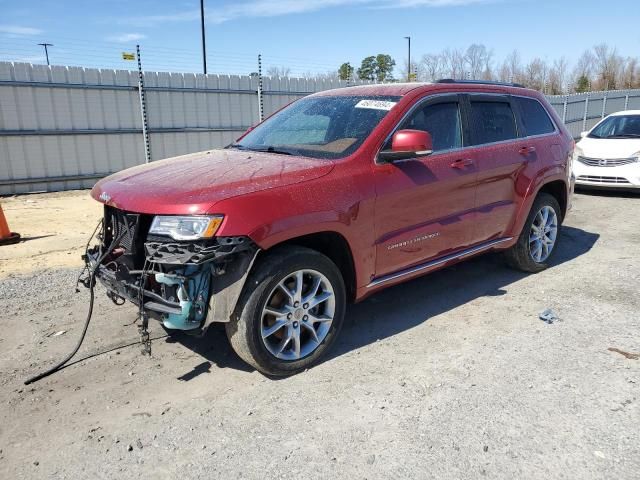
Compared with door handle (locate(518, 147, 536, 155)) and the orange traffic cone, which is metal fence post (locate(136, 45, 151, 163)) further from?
door handle (locate(518, 147, 536, 155))

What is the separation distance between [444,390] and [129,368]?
215cm

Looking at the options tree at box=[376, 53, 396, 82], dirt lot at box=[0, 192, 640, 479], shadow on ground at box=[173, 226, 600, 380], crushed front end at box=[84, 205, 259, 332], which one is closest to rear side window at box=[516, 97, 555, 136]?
shadow on ground at box=[173, 226, 600, 380]

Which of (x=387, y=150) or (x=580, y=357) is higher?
(x=387, y=150)

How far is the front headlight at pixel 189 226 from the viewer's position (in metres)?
3.07

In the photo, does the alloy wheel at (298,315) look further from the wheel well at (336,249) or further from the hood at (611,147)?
the hood at (611,147)

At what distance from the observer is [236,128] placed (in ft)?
45.1

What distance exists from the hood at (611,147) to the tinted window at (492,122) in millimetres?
5672

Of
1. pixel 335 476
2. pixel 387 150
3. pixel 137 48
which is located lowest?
pixel 335 476

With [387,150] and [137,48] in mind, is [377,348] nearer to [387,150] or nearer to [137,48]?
A: [387,150]

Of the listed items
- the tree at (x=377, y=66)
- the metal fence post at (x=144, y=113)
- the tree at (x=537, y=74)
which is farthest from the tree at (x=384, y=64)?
the metal fence post at (x=144, y=113)

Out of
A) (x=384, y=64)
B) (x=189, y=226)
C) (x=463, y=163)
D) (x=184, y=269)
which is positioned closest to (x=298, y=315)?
(x=184, y=269)

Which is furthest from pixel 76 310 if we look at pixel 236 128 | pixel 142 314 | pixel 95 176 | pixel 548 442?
pixel 236 128

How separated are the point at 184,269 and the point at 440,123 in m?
2.53

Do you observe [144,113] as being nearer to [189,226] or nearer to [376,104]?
[376,104]
